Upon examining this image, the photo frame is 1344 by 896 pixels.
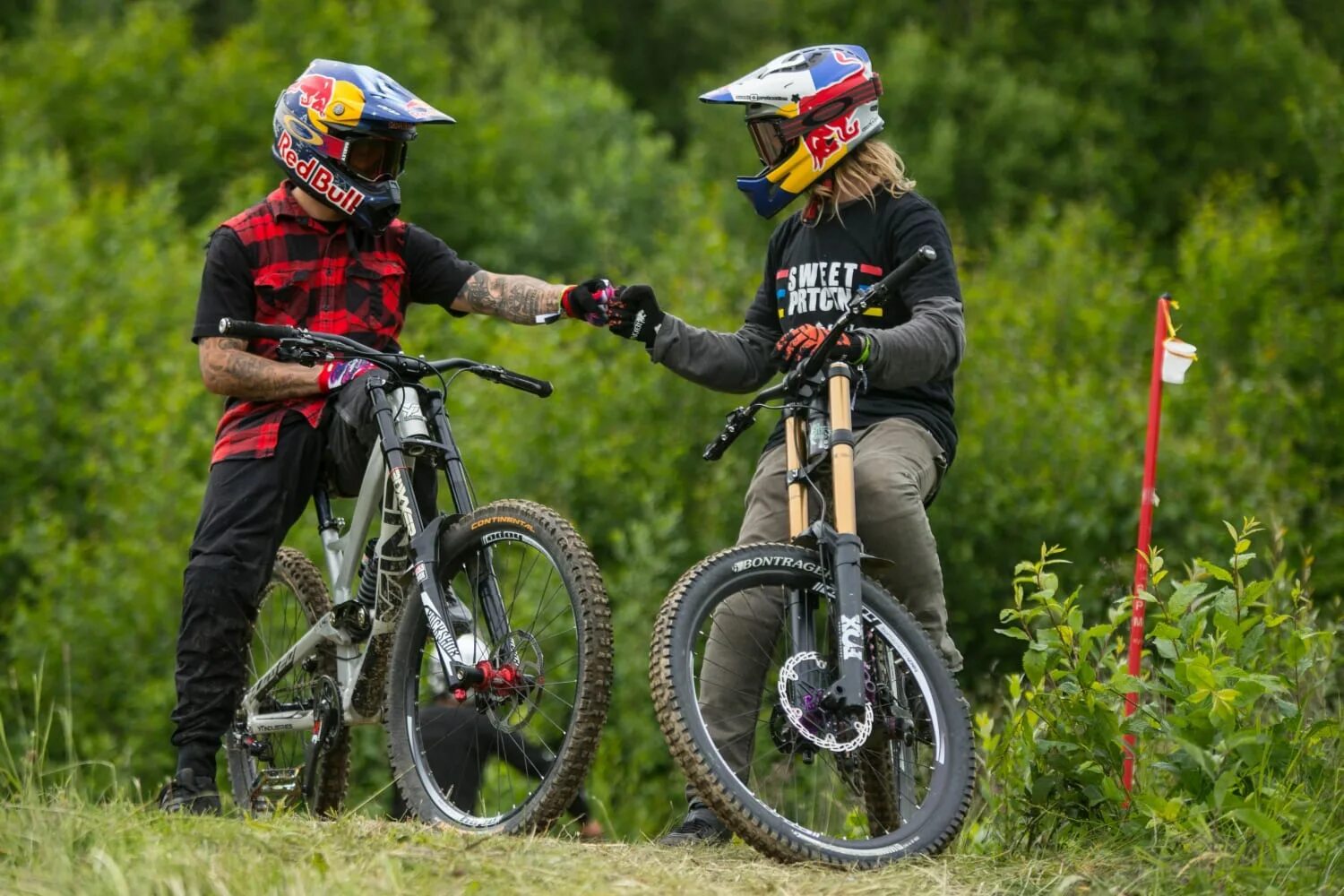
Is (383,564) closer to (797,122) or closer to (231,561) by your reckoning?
(231,561)

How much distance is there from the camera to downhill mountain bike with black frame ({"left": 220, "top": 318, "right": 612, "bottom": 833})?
4.67 meters

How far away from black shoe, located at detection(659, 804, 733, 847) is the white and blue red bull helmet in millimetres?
1787

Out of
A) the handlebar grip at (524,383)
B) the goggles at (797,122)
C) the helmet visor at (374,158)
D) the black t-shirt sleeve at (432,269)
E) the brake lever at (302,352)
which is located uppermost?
the goggles at (797,122)

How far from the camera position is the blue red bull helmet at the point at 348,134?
17.6 feet

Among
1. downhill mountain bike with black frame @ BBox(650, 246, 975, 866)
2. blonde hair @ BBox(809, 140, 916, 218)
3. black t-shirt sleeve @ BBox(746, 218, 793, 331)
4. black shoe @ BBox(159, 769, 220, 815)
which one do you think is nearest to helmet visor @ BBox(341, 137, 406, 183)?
black t-shirt sleeve @ BBox(746, 218, 793, 331)

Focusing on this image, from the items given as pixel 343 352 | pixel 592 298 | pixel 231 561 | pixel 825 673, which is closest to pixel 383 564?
pixel 231 561

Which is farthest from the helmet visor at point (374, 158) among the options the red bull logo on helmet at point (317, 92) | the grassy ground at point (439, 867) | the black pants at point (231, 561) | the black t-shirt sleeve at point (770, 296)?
the grassy ground at point (439, 867)

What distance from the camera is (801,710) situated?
459 centimetres

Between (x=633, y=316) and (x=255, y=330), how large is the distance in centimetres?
111

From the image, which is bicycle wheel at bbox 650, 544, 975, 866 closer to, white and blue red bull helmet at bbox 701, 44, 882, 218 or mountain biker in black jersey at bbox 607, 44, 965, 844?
mountain biker in black jersey at bbox 607, 44, 965, 844

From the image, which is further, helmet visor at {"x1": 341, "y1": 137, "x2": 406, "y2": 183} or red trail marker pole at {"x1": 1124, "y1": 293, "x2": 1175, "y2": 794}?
helmet visor at {"x1": 341, "y1": 137, "x2": 406, "y2": 183}

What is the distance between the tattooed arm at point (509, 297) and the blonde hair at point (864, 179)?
2.93 ft

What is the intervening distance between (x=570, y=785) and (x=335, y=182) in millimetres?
2008

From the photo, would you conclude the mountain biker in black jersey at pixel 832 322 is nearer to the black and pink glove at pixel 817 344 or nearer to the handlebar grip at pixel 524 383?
the black and pink glove at pixel 817 344
